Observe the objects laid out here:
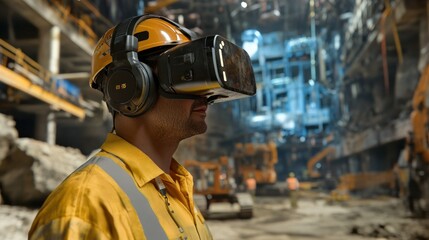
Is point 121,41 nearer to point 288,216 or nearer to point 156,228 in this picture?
point 156,228

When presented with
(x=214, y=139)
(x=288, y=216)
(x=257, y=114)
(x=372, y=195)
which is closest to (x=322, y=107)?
(x=257, y=114)

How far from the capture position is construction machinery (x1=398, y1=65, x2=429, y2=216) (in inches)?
361

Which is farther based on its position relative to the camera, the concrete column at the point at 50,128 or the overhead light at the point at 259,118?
the overhead light at the point at 259,118

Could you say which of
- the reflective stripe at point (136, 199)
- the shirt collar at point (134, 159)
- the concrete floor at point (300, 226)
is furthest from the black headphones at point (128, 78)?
the concrete floor at point (300, 226)

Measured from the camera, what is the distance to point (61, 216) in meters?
0.91

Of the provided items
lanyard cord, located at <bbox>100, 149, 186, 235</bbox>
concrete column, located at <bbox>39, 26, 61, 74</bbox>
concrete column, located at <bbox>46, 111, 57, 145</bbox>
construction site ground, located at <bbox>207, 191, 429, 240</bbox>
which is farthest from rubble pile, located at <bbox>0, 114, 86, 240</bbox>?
lanyard cord, located at <bbox>100, 149, 186, 235</bbox>

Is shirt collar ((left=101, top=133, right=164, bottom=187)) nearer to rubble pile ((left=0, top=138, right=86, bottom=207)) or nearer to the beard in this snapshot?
the beard

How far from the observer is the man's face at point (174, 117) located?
134 cm

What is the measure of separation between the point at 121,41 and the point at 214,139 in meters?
33.8

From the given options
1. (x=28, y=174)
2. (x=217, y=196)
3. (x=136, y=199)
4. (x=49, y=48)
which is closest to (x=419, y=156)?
(x=217, y=196)

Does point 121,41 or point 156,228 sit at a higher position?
point 121,41

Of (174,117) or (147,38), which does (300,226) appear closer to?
(174,117)

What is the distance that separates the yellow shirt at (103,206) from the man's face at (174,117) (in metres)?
0.16

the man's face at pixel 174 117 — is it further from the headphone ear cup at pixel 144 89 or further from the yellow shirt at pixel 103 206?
the yellow shirt at pixel 103 206
